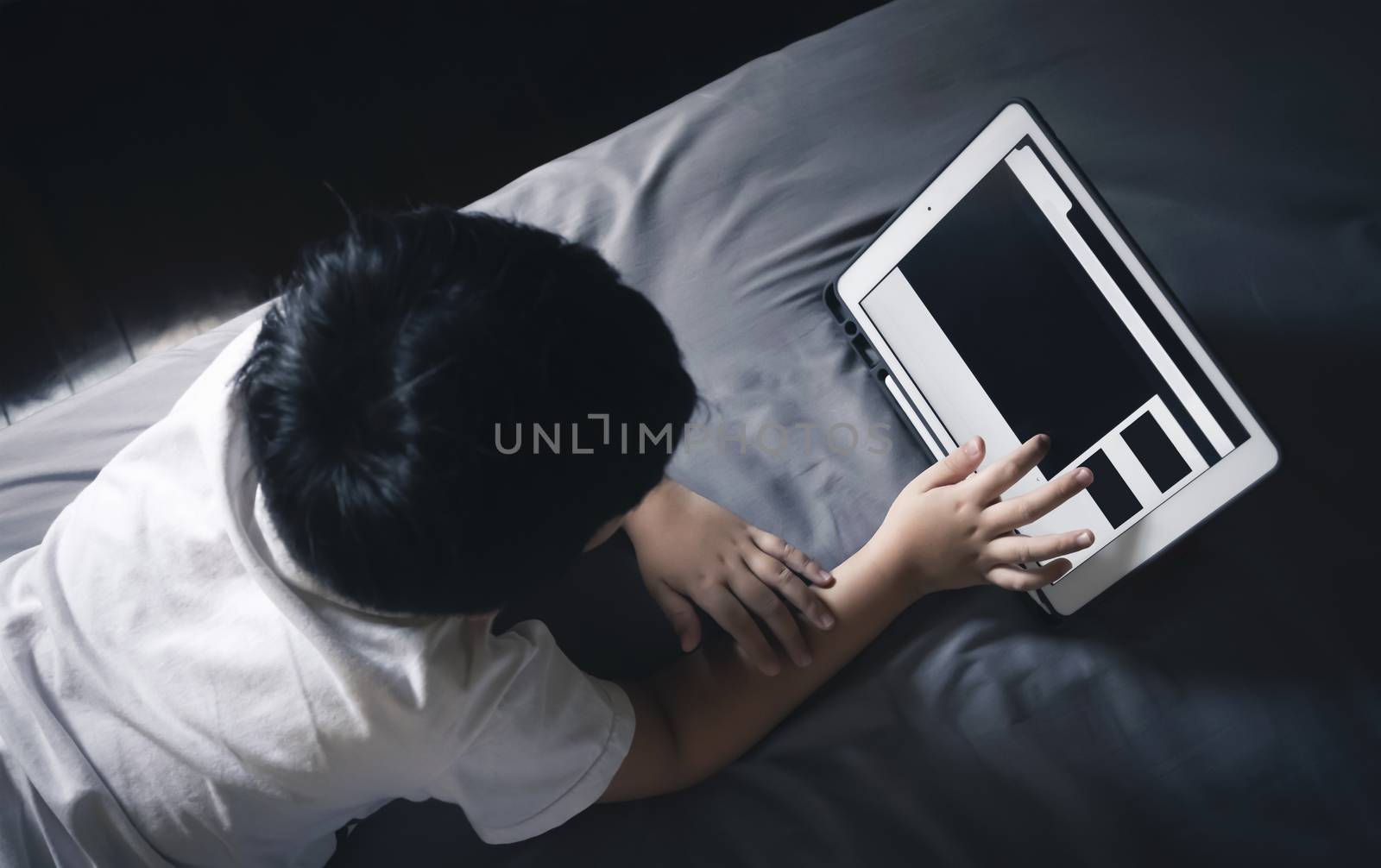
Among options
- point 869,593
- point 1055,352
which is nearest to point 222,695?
point 869,593

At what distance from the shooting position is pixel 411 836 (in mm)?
604

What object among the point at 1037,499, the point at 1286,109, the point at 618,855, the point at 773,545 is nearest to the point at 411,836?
the point at 618,855

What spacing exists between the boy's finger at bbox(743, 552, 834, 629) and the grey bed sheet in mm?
49

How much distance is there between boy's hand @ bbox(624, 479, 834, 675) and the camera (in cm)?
62

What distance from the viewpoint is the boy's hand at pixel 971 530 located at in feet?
1.90

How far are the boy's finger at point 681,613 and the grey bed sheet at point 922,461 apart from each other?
0.02 meters

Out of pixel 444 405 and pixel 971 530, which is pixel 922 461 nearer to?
pixel 971 530

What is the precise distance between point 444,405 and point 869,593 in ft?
1.10

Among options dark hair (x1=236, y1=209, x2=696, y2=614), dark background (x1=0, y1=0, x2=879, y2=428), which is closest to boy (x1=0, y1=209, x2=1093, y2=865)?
dark hair (x1=236, y1=209, x2=696, y2=614)

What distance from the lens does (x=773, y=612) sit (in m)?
0.62

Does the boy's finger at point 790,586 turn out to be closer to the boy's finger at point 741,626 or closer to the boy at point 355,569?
the boy's finger at point 741,626

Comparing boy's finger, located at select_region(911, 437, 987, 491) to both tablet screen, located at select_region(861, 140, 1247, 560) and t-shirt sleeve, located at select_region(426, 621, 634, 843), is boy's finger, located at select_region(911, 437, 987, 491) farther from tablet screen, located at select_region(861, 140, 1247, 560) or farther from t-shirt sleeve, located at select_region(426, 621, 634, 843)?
t-shirt sleeve, located at select_region(426, 621, 634, 843)

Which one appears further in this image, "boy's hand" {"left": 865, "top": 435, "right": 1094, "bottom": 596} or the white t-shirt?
"boy's hand" {"left": 865, "top": 435, "right": 1094, "bottom": 596}

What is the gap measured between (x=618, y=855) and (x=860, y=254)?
0.47m
